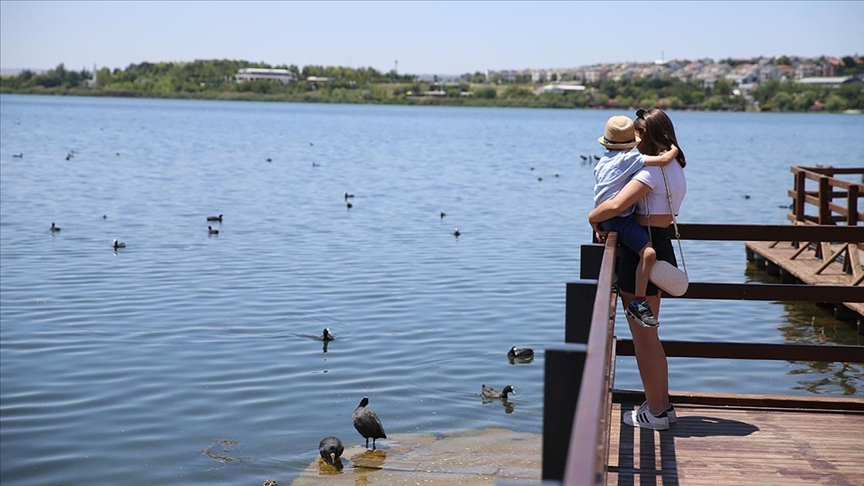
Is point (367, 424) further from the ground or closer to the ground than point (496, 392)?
further from the ground

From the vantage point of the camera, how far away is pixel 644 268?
20.1ft

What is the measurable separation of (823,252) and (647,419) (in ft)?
36.7

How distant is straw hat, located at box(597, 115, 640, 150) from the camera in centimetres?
605

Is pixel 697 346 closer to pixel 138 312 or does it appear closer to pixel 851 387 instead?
pixel 851 387

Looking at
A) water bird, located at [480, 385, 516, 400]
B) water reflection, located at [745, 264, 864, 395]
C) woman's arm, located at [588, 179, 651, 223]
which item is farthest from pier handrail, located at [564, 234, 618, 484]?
water reflection, located at [745, 264, 864, 395]

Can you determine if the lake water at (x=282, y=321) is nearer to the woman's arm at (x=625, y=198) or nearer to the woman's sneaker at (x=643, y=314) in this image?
the woman's sneaker at (x=643, y=314)

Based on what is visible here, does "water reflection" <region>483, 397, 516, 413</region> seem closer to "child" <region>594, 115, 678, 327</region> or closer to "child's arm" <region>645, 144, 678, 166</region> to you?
"child" <region>594, 115, 678, 327</region>

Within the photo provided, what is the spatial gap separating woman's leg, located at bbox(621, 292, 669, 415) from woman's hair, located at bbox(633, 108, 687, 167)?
33.9 inches

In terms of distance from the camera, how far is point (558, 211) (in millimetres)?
32938

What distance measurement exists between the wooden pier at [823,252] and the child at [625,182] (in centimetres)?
778

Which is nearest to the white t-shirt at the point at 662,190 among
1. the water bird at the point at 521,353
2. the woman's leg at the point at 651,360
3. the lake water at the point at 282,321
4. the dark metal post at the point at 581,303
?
the woman's leg at the point at 651,360

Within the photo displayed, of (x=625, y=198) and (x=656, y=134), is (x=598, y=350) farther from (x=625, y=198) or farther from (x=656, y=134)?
(x=656, y=134)

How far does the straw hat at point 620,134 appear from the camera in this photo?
238 inches

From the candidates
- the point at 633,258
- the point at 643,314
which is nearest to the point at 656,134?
the point at 633,258
